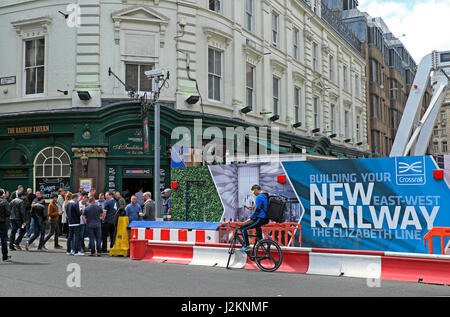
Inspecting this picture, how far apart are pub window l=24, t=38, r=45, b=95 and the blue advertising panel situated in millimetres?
13279

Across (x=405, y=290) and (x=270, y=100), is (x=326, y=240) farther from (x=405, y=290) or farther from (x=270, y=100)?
(x=270, y=100)

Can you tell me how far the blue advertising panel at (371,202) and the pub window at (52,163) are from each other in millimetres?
11230

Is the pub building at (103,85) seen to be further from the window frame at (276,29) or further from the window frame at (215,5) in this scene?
the window frame at (276,29)

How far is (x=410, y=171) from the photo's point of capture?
34.3 ft

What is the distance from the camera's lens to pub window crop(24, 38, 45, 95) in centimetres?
2130

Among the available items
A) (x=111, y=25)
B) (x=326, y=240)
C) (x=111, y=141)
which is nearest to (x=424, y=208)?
(x=326, y=240)

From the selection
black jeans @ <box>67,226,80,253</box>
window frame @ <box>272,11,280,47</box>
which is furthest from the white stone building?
black jeans @ <box>67,226,80,253</box>

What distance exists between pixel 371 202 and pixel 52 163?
13867 millimetres

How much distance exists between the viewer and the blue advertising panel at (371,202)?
33.6 feet

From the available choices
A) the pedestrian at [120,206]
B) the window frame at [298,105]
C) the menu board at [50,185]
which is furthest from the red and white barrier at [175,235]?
the window frame at [298,105]

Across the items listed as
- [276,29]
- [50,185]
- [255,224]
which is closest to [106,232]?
[255,224]

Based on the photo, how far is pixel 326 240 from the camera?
11.5m

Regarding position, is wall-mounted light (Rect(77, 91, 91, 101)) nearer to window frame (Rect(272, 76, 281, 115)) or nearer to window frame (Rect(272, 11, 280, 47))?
window frame (Rect(272, 76, 281, 115))
